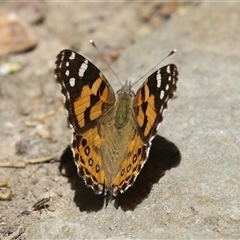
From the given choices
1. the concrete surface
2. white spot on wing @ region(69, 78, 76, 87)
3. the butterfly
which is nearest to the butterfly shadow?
the concrete surface

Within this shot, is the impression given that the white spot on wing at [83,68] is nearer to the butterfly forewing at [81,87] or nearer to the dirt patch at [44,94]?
the butterfly forewing at [81,87]

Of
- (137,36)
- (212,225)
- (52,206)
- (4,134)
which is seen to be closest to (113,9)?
(137,36)

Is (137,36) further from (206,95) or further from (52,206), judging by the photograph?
(52,206)

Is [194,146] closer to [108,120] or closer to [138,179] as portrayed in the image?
[138,179]

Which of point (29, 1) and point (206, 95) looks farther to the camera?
point (29, 1)

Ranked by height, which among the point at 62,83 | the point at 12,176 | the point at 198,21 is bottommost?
the point at 12,176

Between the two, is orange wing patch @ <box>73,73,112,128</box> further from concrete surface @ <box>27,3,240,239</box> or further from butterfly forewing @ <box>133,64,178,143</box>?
concrete surface @ <box>27,3,240,239</box>

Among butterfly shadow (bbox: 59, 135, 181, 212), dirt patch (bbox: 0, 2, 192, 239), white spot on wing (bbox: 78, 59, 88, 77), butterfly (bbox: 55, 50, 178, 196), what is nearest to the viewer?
butterfly (bbox: 55, 50, 178, 196)
